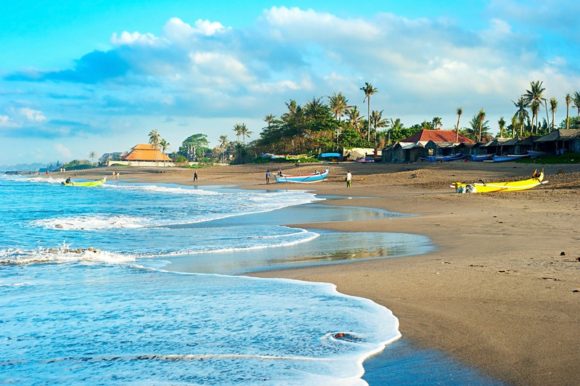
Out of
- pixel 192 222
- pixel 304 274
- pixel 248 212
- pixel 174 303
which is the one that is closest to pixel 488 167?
pixel 248 212

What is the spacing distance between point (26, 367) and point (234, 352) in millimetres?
2112

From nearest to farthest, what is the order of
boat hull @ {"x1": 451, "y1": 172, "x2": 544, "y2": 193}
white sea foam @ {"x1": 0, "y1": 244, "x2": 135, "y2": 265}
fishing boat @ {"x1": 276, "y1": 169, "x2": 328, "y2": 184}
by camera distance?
1. white sea foam @ {"x1": 0, "y1": 244, "x2": 135, "y2": 265}
2. boat hull @ {"x1": 451, "y1": 172, "x2": 544, "y2": 193}
3. fishing boat @ {"x1": 276, "y1": 169, "x2": 328, "y2": 184}

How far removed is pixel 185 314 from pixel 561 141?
6028 centimetres

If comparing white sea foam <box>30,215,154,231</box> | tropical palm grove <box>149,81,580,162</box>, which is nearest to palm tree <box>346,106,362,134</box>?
tropical palm grove <box>149,81,580,162</box>

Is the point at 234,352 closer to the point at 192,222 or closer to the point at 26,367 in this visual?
the point at 26,367

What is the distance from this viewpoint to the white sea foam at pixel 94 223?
874 inches

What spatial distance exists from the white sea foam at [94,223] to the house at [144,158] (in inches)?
5092

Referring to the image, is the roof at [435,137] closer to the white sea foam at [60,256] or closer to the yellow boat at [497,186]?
the yellow boat at [497,186]

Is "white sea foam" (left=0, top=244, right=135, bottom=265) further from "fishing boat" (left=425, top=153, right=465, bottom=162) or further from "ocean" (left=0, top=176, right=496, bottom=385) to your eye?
A: "fishing boat" (left=425, top=153, right=465, bottom=162)

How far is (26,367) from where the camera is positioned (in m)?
5.70

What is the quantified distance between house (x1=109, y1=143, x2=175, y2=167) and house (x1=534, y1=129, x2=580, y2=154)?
110069 mm

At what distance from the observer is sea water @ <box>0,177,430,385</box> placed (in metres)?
5.52

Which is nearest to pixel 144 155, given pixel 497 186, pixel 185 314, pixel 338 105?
pixel 338 105

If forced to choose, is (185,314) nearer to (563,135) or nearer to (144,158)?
(563,135)
